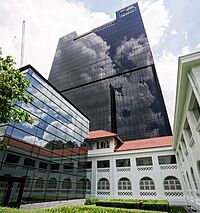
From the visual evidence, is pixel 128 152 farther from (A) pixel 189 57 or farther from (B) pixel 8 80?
(B) pixel 8 80

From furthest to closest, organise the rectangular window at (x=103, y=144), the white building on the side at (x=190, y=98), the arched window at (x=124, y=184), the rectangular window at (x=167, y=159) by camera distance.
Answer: the rectangular window at (x=103, y=144)
the arched window at (x=124, y=184)
the rectangular window at (x=167, y=159)
the white building on the side at (x=190, y=98)

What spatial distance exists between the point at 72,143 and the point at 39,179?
21.6 ft

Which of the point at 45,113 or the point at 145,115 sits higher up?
the point at 145,115

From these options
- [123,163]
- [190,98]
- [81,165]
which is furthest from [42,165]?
[190,98]

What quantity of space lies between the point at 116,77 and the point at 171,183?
50903mm

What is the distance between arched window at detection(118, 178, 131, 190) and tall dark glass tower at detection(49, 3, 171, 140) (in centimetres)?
2542

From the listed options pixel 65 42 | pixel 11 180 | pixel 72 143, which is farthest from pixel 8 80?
pixel 65 42

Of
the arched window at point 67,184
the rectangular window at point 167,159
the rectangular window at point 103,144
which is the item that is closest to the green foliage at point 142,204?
the arched window at point 67,184

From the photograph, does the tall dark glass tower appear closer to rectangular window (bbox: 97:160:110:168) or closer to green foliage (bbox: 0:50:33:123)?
rectangular window (bbox: 97:160:110:168)

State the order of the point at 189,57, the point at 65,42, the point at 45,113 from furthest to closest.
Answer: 1. the point at 65,42
2. the point at 45,113
3. the point at 189,57

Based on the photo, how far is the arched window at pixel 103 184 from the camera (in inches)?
862

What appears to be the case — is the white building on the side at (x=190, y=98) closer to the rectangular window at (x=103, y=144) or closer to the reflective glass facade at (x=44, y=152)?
the reflective glass facade at (x=44, y=152)

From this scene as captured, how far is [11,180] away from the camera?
35.9 feet

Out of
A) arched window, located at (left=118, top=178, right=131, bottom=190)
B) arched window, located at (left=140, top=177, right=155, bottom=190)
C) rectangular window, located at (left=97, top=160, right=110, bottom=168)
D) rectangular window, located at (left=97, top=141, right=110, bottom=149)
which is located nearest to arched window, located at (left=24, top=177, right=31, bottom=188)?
rectangular window, located at (left=97, top=160, right=110, bottom=168)
